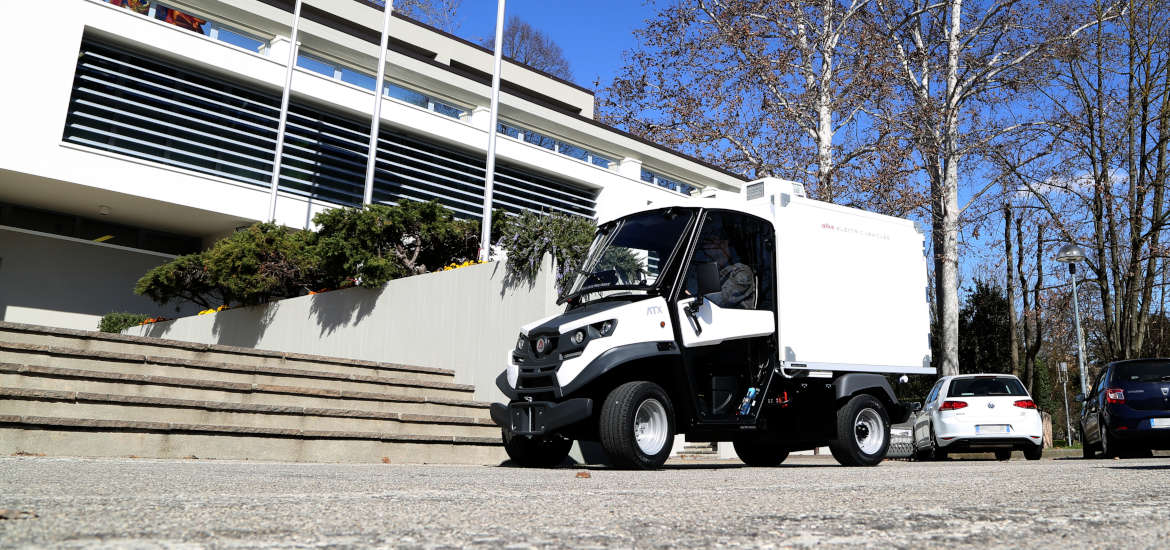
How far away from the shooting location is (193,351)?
11.5m

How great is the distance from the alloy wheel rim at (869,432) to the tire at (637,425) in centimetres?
288

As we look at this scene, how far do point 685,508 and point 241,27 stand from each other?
26921mm

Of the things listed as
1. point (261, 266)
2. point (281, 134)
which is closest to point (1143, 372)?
point (261, 266)

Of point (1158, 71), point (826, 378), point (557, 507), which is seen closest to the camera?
point (557, 507)

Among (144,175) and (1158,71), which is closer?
(1158,71)

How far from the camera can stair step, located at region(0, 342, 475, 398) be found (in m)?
9.08

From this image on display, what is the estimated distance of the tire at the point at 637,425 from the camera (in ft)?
24.2

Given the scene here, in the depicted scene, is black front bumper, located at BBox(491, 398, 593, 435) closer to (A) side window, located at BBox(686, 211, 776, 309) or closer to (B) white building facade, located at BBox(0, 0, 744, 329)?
(A) side window, located at BBox(686, 211, 776, 309)

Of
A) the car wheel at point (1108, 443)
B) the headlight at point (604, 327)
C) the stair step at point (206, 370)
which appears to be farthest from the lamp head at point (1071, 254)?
the headlight at point (604, 327)

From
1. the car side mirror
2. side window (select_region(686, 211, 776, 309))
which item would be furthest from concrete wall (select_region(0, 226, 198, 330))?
the car side mirror

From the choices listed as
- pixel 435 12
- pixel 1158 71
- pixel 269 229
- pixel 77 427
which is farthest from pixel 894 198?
pixel 435 12

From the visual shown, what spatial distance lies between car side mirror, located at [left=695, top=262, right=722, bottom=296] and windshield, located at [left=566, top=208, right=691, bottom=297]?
1.37ft

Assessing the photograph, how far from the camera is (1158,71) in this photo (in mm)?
19172

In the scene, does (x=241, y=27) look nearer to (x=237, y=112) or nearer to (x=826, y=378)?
(x=237, y=112)
